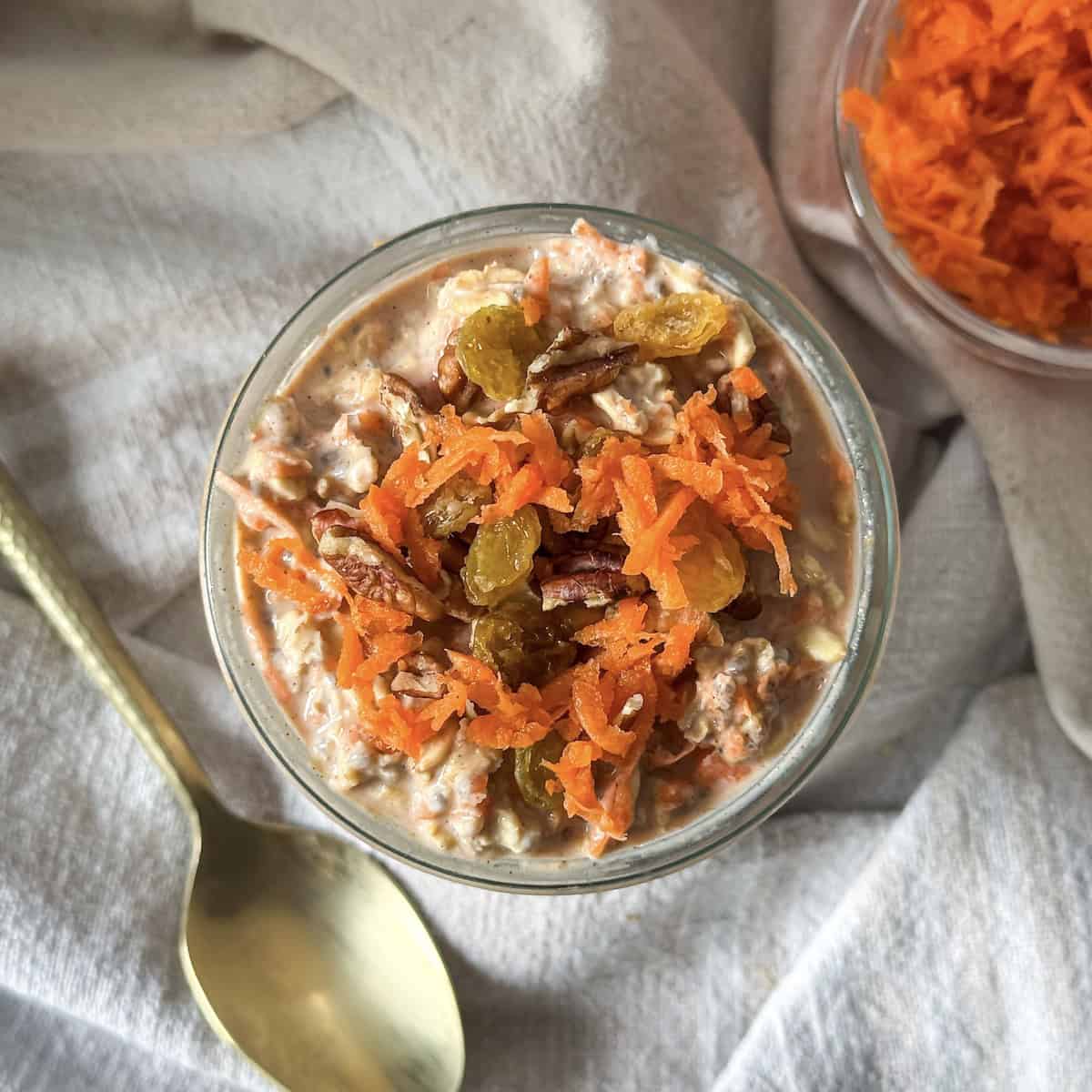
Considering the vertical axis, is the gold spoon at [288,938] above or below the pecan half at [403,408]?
below

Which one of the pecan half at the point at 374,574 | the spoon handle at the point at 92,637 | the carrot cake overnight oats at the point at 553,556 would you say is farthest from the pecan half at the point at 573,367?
the spoon handle at the point at 92,637

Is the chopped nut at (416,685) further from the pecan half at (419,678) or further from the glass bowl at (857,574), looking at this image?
the glass bowl at (857,574)

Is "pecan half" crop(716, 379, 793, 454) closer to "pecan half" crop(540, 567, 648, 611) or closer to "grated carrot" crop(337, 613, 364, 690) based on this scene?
"pecan half" crop(540, 567, 648, 611)

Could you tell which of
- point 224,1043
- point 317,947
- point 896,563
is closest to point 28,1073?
point 224,1043

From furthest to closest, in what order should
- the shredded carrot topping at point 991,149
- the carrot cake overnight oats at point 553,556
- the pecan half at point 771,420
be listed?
the shredded carrot topping at point 991,149
the pecan half at point 771,420
the carrot cake overnight oats at point 553,556

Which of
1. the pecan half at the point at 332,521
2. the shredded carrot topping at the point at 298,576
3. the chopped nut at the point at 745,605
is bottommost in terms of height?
the chopped nut at the point at 745,605

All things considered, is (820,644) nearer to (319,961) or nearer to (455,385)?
(455,385)
